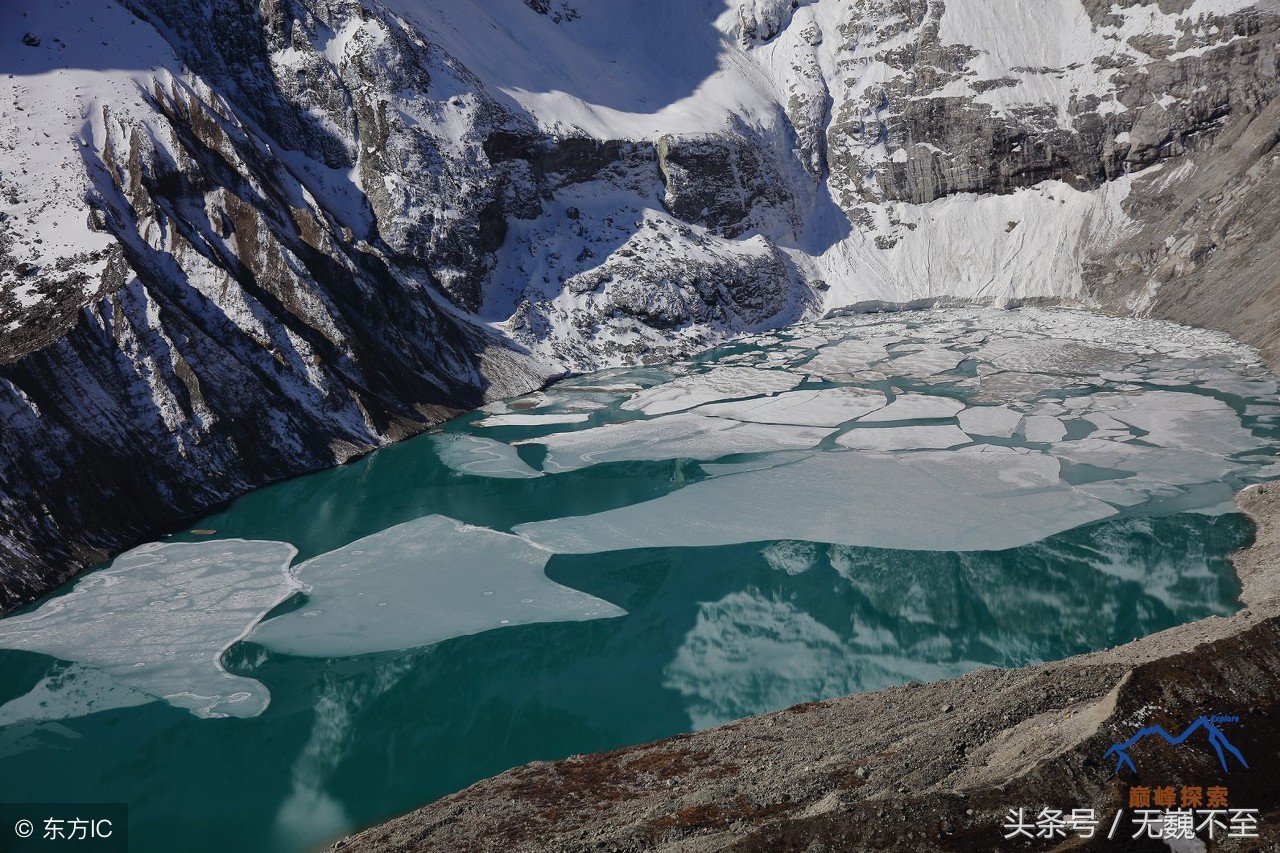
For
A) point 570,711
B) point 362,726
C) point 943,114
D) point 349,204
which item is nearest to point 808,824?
point 570,711

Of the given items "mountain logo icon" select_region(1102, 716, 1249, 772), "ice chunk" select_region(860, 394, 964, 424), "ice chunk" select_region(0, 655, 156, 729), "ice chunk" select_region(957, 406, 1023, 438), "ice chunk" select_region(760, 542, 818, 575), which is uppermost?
"mountain logo icon" select_region(1102, 716, 1249, 772)

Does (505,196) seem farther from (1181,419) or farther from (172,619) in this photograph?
(1181,419)

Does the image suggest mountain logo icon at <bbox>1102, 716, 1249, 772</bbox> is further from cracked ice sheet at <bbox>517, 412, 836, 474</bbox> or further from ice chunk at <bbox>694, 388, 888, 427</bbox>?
ice chunk at <bbox>694, 388, 888, 427</bbox>

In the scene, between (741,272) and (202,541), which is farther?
(741,272)

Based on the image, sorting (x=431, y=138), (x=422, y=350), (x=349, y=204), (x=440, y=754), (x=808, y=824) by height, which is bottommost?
(x=440, y=754)

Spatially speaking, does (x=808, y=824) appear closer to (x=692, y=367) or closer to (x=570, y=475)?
(x=570, y=475)

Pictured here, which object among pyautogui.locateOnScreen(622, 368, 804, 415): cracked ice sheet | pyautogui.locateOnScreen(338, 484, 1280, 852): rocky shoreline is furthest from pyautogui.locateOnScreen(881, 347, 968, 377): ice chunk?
pyautogui.locateOnScreen(338, 484, 1280, 852): rocky shoreline
